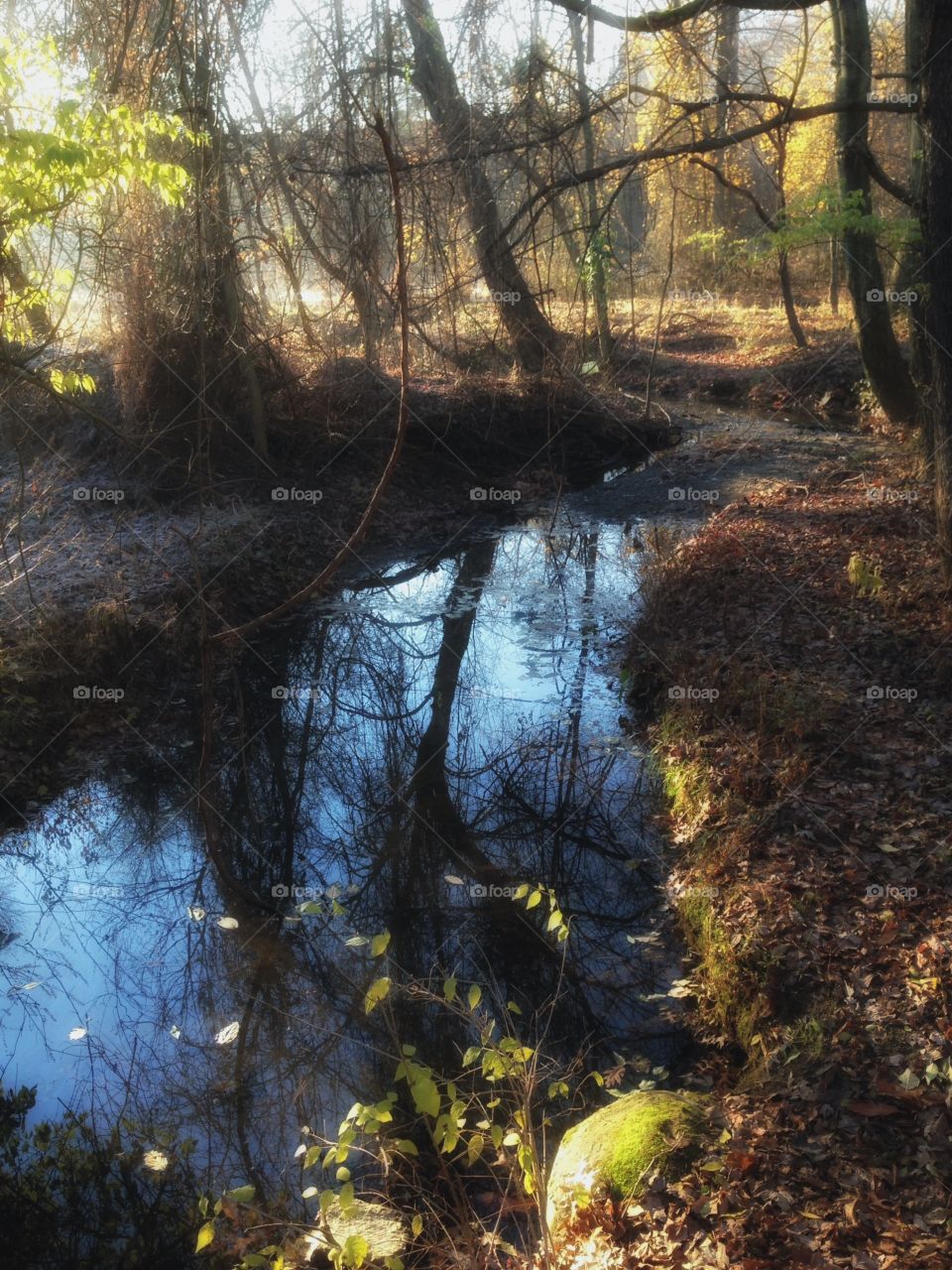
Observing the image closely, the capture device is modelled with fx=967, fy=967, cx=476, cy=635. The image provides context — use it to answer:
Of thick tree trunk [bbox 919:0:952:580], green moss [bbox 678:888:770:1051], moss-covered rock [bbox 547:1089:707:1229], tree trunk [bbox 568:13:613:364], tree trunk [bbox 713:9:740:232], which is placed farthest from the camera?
tree trunk [bbox 568:13:613:364]

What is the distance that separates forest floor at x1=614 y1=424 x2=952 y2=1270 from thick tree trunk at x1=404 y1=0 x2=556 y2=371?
14.4 feet

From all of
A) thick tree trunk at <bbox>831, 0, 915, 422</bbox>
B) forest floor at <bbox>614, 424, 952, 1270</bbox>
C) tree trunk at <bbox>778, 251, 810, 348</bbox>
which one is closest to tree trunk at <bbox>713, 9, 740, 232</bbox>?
thick tree trunk at <bbox>831, 0, 915, 422</bbox>

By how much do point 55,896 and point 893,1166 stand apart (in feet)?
17.6

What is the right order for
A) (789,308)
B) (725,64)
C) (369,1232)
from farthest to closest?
(789,308), (725,64), (369,1232)

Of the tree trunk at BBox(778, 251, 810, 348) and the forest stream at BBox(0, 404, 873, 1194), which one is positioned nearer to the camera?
the forest stream at BBox(0, 404, 873, 1194)

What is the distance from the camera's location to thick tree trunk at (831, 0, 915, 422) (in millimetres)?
12422

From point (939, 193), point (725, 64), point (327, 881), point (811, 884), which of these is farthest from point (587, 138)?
point (811, 884)

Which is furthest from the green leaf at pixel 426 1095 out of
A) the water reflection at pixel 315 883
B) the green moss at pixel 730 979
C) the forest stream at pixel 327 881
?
the green moss at pixel 730 979

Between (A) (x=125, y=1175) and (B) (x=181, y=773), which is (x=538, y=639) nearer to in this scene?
(B) (x=181, y=773)

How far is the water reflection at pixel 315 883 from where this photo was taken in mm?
5031

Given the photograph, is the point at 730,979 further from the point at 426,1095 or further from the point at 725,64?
the point at 725,64

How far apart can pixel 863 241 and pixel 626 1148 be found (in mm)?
13293

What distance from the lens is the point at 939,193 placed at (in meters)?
6.78

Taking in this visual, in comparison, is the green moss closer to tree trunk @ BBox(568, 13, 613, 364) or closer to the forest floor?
the forest floor
